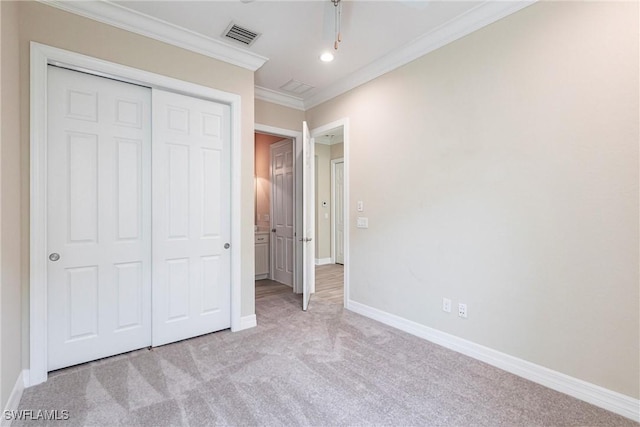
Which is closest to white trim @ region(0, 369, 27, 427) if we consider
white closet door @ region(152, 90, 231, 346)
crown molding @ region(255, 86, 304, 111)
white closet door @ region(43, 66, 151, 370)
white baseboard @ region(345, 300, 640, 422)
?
white closet door @ region(43, 66, 151, 370)

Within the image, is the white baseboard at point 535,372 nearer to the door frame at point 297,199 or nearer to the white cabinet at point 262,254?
the door frame at point 297,199

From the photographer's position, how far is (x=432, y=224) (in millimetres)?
2820

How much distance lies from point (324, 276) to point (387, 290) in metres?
2.43

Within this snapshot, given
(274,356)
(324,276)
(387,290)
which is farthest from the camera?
(324,276)

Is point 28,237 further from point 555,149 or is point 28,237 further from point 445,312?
point 555,149

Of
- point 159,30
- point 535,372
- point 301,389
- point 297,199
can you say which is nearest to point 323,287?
point 297,199

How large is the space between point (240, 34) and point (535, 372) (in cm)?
359

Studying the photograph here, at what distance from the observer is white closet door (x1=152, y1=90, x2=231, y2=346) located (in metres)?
2.69

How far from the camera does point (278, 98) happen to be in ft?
13.6

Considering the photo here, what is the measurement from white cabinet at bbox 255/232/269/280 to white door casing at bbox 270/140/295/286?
13 cm

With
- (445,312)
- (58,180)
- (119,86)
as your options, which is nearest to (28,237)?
(58,180)

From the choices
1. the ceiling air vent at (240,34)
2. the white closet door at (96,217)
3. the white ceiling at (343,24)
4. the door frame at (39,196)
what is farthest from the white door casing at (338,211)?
the door frame at (39,196)

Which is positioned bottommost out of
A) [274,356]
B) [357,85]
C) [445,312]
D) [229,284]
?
[274,356]

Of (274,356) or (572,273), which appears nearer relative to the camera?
(572,273)
